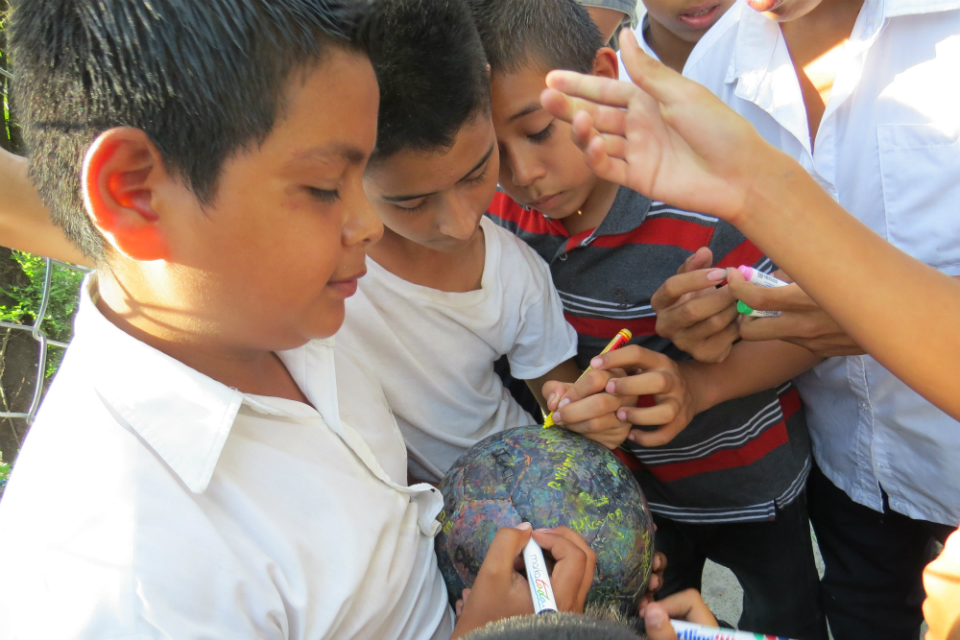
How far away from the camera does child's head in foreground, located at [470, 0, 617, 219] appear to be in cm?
192

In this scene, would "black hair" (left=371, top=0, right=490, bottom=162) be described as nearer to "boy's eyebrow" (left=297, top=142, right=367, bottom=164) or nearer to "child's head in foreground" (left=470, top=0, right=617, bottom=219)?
"child's head in foreground" (left=470, top=0, right=617, bottom=219)

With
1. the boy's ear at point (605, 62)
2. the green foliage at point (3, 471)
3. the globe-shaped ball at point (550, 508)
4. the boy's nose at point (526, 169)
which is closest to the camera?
the globe-shaped ball at point (550, 508)

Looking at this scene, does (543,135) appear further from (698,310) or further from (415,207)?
(698,310)

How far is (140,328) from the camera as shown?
1345 mm

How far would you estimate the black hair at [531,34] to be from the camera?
1920 mm

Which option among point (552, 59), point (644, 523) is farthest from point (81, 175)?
point (644, 523)

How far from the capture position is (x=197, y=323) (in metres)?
1.31

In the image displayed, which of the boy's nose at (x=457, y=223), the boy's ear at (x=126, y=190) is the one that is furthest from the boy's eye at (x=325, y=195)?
the boy's nose at (x=457, y=223)

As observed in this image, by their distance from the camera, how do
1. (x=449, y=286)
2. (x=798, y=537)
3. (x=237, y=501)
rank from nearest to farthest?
1. (x=237, y=501)
2. (x=449, y=286)
3. (x=798, y=537)

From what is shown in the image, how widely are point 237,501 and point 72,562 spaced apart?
0.28 meters

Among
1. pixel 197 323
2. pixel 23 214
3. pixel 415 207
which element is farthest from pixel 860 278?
pixel 23 214

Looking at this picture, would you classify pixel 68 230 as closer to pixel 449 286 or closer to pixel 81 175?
pixel 81 175

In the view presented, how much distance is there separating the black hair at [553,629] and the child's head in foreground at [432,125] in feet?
3.49

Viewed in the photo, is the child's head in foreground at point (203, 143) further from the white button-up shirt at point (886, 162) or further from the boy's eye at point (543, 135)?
the white button-up shirt at point (886, 162)
